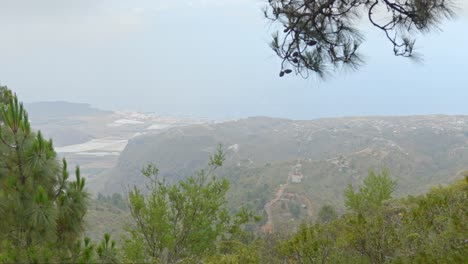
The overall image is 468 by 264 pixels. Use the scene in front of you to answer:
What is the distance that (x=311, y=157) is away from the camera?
454 ft

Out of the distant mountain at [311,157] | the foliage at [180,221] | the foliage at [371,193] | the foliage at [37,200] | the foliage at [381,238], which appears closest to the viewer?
the foliage at [37,200]

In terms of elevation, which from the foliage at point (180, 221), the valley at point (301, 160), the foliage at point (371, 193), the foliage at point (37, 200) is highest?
the foliage at point (37, 200)

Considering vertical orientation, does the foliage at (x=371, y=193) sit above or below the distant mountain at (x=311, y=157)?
above

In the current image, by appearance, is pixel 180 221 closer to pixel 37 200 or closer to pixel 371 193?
pixel 37 200

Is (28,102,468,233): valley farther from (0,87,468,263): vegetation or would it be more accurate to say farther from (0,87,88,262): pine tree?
(0,87,88,262): pine tree

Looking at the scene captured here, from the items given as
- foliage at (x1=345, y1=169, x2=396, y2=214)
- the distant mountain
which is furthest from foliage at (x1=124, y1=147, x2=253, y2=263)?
the distant mountain

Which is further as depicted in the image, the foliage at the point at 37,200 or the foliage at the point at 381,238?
the foliage at the point at 381,238

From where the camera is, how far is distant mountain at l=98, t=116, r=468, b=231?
260 ft

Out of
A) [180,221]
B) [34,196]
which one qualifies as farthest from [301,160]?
[34,196]

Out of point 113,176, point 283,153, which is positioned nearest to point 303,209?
point 283,153

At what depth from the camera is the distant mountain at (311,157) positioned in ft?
260

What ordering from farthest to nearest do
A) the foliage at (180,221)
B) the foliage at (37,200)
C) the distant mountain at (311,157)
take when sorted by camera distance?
the distant mountain at (311,157) < the foliage at (180,221) < the foliage at (37,200)

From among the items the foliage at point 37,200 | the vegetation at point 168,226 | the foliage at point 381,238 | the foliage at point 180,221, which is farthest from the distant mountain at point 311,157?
the foliage at point 37,200

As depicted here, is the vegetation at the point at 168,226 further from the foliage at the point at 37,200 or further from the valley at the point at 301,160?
the valley at the point at 301,160
